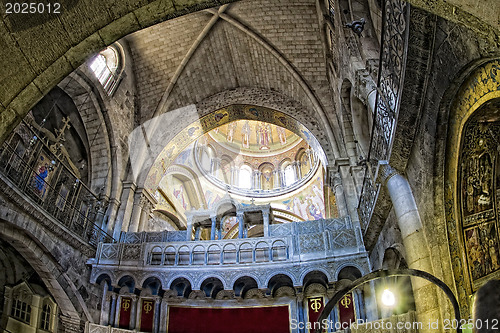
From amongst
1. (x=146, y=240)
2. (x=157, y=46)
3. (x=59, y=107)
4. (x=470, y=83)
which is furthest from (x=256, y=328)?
(x=157, y=46)

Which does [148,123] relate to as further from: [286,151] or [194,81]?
[286,151]

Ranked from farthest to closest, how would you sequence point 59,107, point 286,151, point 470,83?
point 286,151 < point 59,107 < point 470,83

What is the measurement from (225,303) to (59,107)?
31.3 ft

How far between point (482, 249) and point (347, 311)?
256 inches

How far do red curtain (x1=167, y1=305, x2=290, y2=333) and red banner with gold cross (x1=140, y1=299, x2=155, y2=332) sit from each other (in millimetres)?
552

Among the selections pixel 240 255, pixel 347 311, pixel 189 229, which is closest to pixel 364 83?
pixel 240 255

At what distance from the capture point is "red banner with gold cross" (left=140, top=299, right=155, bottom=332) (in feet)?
35.2

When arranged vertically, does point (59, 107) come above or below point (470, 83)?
above

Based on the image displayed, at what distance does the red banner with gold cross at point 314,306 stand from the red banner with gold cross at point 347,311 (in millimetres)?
662

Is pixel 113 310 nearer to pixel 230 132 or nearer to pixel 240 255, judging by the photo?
pixel 240 255

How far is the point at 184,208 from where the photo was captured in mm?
20688

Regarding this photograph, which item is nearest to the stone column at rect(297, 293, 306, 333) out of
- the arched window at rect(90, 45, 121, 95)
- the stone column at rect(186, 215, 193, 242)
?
the stone column at rect(186, 215, 193, 242)

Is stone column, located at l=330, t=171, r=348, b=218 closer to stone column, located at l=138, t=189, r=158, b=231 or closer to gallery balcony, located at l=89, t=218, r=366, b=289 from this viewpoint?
gallery balcony, located at l=89, t=218, r=366, b=289

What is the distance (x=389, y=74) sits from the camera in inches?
221
